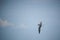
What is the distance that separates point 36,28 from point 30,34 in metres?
0.22

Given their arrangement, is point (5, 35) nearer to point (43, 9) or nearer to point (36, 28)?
point (36, 28)

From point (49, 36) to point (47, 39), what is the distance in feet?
0.30

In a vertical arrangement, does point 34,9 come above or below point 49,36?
above

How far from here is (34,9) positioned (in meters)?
2.30

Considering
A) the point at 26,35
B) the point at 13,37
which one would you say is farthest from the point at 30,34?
the point at 13,37

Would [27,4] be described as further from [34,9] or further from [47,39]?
[47,39]

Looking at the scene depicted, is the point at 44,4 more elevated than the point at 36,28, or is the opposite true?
the point at 44,4

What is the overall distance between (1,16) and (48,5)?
1280 millimetres

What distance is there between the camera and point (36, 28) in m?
2.25

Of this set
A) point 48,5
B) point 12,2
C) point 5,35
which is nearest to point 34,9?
point 48,5

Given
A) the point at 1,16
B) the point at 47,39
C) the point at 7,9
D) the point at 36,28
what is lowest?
the point at 47,39

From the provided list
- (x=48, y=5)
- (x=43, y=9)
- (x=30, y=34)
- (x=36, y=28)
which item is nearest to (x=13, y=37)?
(x=30, y=34)

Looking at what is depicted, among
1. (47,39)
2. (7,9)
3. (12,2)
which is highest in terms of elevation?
(12,2)

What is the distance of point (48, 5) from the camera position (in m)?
2.30
